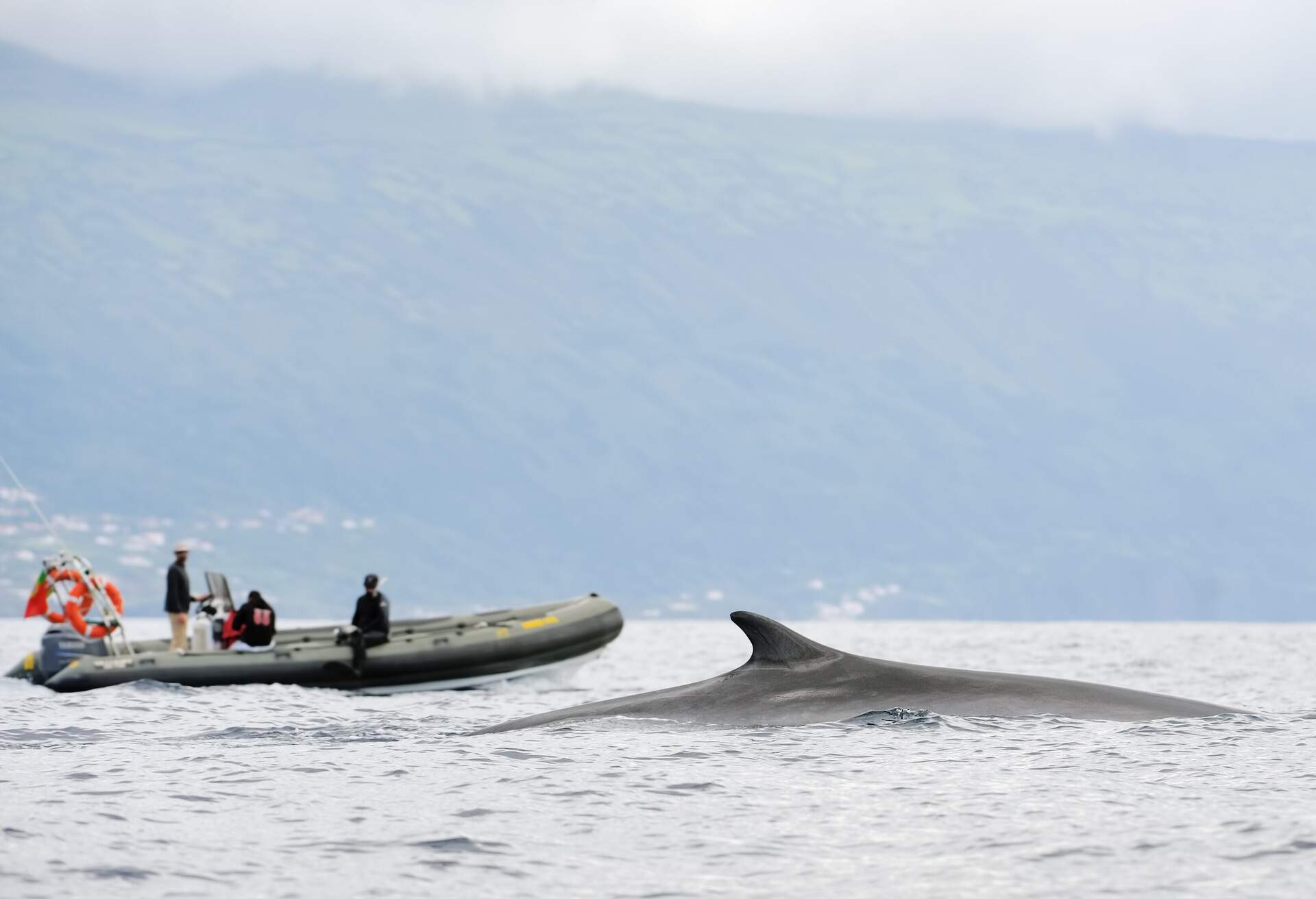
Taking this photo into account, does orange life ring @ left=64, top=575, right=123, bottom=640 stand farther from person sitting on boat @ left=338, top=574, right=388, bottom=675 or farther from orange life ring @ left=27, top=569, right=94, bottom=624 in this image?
person sitting on boat @ left=338, top=574, right=388, bottom=675

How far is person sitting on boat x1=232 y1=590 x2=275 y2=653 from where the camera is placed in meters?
25.3

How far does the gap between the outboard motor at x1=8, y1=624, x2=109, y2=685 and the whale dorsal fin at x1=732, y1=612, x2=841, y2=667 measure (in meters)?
14.1

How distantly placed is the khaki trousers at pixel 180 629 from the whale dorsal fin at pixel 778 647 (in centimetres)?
1353

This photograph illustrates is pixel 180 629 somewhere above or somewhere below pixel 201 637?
above

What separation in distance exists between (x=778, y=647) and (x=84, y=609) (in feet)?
49.4

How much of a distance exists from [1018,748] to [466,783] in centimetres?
412

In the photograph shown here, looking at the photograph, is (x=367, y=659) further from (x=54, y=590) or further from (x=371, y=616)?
(x=54, y=590)

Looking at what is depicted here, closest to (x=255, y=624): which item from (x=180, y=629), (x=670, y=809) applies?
(x=180, y=629)

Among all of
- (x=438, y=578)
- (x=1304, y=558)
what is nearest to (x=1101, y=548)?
(x=1304, y=558)

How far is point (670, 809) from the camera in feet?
37.6

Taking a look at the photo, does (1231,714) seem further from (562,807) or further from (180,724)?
(180,724)

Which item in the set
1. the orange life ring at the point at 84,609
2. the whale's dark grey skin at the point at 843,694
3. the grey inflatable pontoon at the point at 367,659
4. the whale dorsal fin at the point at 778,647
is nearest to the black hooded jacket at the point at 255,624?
the grey inflatable pontoon at the point at 367,659

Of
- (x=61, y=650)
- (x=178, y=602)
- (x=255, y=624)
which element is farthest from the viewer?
(x=178, y=602)

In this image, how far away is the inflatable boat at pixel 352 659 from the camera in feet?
80.0
